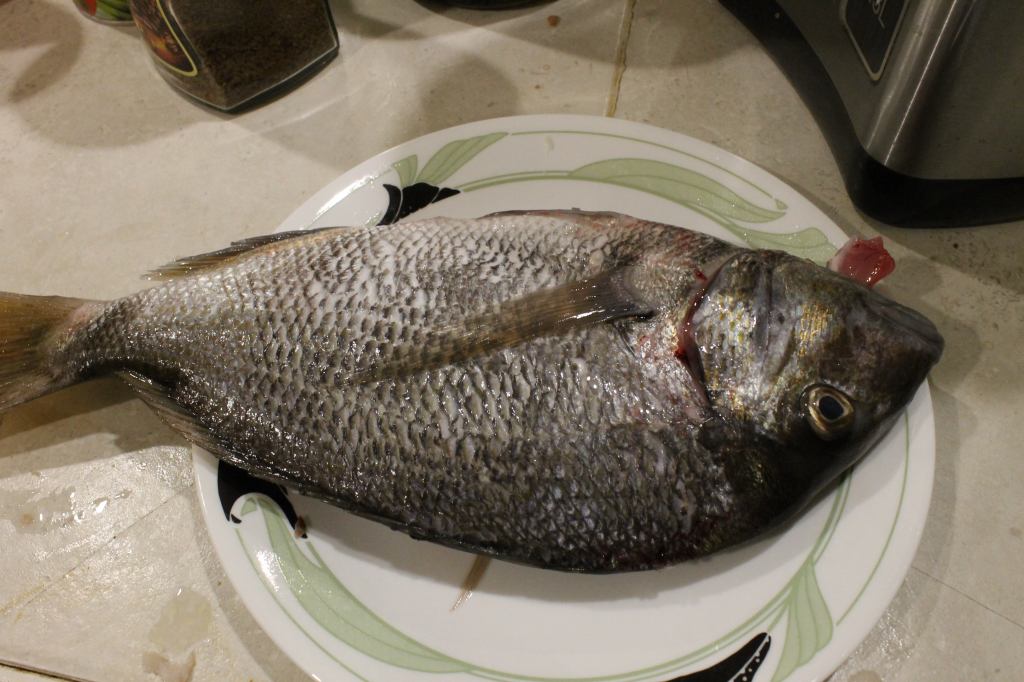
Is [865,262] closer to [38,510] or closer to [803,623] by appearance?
[803,623]

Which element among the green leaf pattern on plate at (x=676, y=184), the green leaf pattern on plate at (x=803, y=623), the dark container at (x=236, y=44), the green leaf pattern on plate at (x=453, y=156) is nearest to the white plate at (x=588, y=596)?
the green leaf pattern on plate at (x=803, y=623)

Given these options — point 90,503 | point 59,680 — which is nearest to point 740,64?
point 90,503

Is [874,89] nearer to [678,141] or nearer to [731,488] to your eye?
[678,141]

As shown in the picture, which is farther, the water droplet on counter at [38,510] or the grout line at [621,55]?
the grout line at [621,55]

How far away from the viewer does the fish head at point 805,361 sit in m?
0.82

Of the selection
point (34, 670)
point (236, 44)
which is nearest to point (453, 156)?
point (236, 44)

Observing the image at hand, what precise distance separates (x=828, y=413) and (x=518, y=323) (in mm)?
366

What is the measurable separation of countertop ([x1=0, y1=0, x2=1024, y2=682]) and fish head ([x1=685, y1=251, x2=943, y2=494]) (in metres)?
0.31

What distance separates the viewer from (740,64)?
1455 millimetres

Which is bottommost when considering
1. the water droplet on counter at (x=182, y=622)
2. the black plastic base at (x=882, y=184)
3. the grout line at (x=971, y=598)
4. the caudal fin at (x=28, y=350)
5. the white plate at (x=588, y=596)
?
the water droplet on counter at (x=182, y=622)

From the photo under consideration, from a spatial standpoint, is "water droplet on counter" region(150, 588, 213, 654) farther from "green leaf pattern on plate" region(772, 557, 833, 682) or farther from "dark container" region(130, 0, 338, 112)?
"dark container" region(130, 0, 338, 112)

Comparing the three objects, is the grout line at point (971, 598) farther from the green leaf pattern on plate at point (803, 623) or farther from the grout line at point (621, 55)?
the grout line at point (621, 55)

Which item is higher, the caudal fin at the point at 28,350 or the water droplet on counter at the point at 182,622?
the caudal fin at the point at 28,350

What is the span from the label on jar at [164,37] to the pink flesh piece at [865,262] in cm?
116
